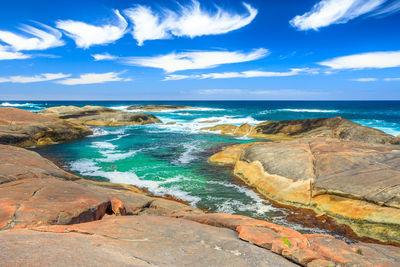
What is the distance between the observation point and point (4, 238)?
2.85m

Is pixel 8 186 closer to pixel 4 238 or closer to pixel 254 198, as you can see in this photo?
pixel 4 238

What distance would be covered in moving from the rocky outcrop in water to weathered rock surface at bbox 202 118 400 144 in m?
18.3

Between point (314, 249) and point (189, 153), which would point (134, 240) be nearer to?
point (314, 249)

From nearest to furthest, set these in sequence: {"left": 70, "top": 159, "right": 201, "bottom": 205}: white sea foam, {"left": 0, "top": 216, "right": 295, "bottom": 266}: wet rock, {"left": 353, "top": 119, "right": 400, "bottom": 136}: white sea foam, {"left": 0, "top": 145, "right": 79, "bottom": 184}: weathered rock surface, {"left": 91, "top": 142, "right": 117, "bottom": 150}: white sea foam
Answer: {"left": 0, "top": 216, "right": 295, "bottom": 266}: wet rock < {"left": 0, "top": 145, "right": 79, "bottom": 184}: weathered rock surface < {"left": 70, "top": 159, "right": 201, "bottom": 205}: white sea foam < {"left": 91, "top": 142, "right": 117, "bottom": 150}: white sea foam < {"left": 353, "top": 119, "right": 400, "bottom": 136}: white sea foam

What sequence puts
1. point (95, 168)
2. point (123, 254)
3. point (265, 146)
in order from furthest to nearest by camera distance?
1. point (95, 168)
2. point (265, 146)
3. point (123, 254)

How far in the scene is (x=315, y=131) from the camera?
2389 cm

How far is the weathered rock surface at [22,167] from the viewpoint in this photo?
7123 millimetres

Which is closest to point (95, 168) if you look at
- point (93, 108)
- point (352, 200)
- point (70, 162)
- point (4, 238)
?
point (70, 162)

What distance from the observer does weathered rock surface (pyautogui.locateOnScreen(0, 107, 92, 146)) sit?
21.2 metres

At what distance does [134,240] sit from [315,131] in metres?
24.3

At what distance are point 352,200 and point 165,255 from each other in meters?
7.67

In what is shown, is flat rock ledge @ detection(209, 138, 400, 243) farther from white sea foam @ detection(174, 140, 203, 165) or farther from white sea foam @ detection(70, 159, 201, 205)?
white sea foam @ detection(174, 140, 203, 165)

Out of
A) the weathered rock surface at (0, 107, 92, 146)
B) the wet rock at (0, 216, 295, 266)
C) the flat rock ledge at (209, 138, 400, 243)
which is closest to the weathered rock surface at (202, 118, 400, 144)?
the flat rock ledge at (209, 138, 400, 243)

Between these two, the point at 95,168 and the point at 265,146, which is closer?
the point at 265,146
